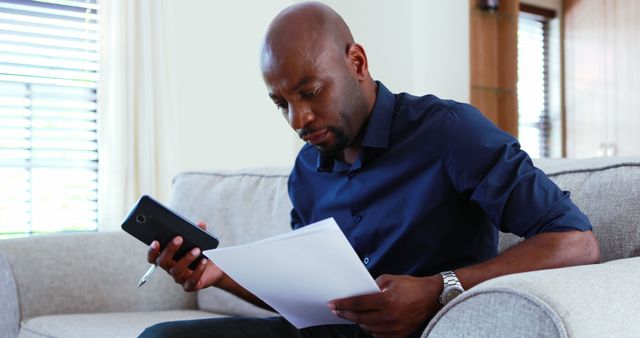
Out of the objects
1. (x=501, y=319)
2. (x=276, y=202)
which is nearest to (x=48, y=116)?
(x=276, y=202)

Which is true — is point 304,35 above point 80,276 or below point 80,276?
above

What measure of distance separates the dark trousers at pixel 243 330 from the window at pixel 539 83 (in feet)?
14.3

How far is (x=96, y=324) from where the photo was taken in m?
2.04

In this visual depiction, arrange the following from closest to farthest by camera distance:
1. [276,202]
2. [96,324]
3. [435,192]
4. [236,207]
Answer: [435,192] < [96,324] < [276,202] < [236,207]

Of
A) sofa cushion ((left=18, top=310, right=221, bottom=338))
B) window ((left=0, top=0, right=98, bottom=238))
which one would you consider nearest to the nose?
sofa cushion ((left=18, top=310, right=221, bottom=338))

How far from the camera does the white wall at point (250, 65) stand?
392cm

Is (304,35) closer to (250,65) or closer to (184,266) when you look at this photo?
(184,266)

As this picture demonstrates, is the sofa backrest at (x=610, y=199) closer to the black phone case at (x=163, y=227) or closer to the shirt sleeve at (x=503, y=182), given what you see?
the shirt sleeve at (x=503, y=182)

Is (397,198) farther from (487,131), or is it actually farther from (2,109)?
(2,109)

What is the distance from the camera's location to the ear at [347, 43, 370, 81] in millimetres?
1456

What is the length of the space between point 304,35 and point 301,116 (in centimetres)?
14

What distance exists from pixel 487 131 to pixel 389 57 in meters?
3.08

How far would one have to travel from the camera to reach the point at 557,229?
118 cm

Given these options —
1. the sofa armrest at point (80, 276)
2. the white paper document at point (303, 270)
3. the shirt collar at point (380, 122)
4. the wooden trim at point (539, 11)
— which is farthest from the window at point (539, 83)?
the white paper document at point (303, 270)
